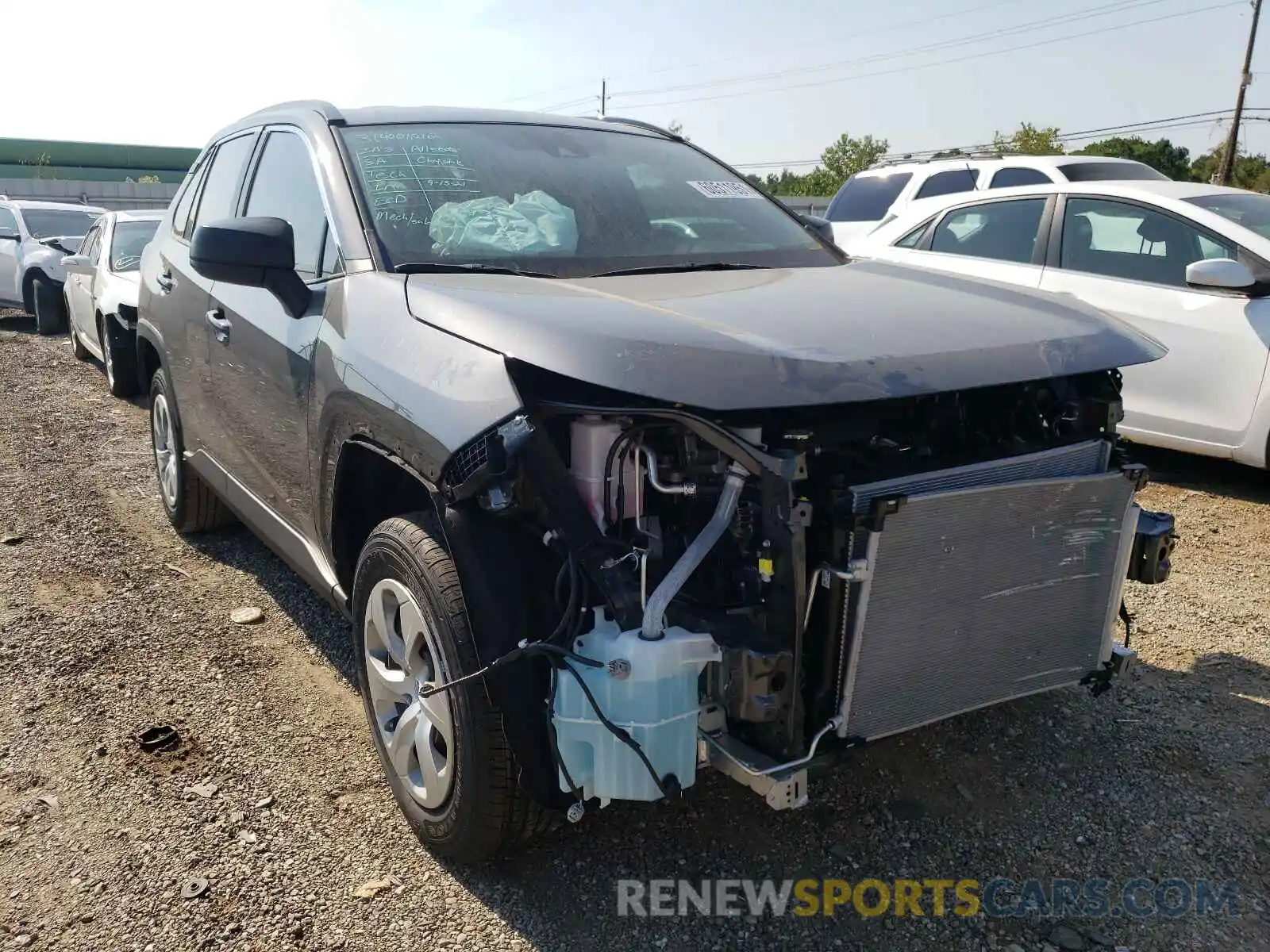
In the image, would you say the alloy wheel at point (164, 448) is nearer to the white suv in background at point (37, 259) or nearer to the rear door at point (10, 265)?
the white suv in background at point (37, 259)

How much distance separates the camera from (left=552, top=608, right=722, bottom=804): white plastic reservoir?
2.13 meters

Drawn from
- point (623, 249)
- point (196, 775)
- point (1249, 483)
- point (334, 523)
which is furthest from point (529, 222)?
point (1249, 483)

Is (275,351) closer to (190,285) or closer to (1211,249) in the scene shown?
A: (190,285)

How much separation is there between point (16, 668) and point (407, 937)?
7.26 ft

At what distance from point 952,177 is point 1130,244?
4.36m

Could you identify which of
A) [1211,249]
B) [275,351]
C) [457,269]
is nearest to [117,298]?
[275,351]

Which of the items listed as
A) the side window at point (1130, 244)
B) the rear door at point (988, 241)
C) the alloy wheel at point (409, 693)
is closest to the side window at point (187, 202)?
the alloy wheel at point (409, 693)

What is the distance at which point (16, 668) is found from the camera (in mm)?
3746

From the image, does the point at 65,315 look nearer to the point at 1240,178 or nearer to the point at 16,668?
the point at 16,668

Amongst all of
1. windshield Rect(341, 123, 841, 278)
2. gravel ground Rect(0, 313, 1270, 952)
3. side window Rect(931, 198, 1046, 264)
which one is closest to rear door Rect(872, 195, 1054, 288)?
side window Rect(931, 198, 1046, 264)

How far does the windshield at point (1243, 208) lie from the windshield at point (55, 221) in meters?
13.5

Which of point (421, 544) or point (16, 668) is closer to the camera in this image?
point (421, 544)

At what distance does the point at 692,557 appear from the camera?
219cm

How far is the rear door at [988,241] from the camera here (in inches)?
249
